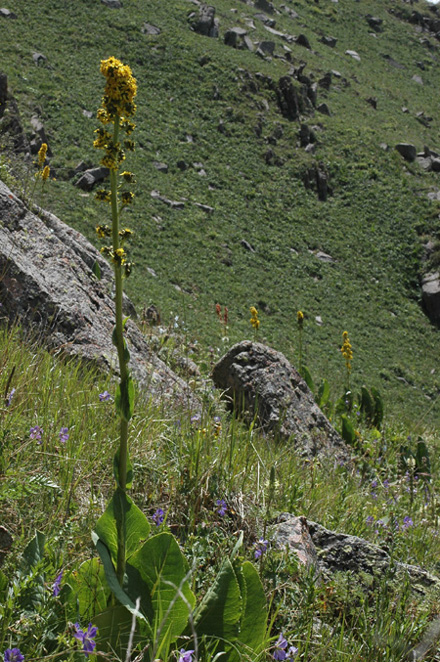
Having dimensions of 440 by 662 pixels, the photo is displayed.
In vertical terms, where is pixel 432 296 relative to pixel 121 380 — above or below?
below

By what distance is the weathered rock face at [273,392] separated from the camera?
16.5 ft

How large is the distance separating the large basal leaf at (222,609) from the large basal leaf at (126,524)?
0.25m

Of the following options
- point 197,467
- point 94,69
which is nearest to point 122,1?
point 94,69

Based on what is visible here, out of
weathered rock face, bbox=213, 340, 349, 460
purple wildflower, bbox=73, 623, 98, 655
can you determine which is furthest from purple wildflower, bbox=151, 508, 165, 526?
weathered rock face, bbox=213, 340, 349, 460

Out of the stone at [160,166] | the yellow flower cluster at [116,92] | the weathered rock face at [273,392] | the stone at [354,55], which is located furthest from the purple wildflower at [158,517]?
the stone at [354,55]

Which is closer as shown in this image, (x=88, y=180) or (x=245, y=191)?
(x=88, y=180)

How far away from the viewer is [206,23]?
35.0 metres

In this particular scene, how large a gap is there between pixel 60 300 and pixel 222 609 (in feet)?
10.6

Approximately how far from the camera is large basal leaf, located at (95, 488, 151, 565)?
56.4 inches

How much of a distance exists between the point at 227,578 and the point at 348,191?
2993cm

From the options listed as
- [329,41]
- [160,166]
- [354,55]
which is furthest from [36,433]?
[329,41]

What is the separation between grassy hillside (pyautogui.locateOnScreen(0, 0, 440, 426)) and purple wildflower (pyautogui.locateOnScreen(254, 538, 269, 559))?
12.1 metres

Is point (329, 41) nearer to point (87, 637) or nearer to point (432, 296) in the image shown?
point (432, 296)

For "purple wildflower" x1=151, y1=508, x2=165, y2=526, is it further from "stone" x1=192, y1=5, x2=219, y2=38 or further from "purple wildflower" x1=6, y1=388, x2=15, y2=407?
"stone" x1=192, y1=5, x2=219, y2=38
